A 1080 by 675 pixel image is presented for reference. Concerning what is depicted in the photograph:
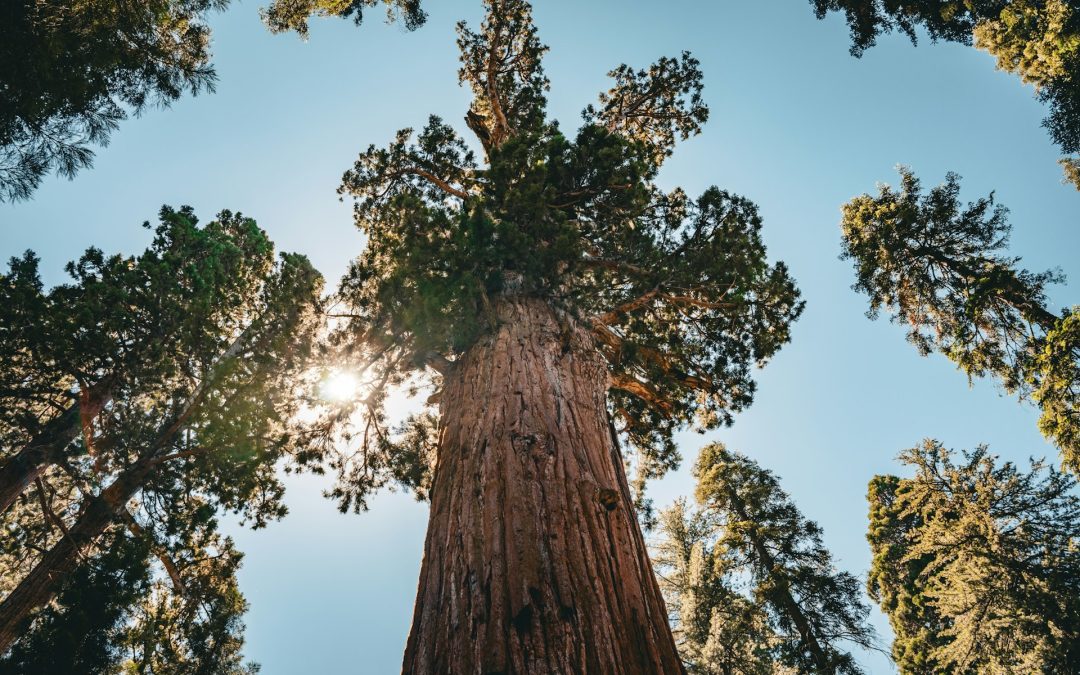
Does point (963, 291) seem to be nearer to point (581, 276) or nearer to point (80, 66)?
point (581, 276)

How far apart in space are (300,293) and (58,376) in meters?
3.95

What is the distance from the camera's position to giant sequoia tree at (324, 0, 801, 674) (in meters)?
2.23

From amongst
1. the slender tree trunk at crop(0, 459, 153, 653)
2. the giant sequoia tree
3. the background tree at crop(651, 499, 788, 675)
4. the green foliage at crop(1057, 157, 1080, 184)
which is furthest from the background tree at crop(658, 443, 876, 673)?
the slender tree trunk at crop(0, 459, 153, 653)

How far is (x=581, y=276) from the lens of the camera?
6590 mm

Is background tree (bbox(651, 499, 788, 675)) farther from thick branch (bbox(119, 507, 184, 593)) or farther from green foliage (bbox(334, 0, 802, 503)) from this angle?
thick branch (bbox(119, 507, 184, 593))

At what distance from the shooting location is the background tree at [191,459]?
7133mm

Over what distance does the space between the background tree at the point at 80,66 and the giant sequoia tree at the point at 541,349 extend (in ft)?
10.2

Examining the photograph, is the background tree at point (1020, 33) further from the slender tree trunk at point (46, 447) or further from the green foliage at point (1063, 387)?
the slender tree trunk at point (46, 447)

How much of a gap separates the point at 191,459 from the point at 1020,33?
53.5ft

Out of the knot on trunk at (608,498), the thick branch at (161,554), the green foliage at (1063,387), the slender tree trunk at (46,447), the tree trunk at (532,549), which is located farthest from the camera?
the thick branch at (161,554)

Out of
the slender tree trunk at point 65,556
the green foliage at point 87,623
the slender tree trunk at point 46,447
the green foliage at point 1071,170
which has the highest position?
the green foliage at point 1071,170

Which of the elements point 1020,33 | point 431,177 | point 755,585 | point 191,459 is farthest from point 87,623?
point 1020,33

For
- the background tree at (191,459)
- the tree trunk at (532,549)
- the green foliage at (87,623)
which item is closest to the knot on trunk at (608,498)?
the tree trunk at (532,549)

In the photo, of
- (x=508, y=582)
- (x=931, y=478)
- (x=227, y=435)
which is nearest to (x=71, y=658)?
(x=227, y=435)
